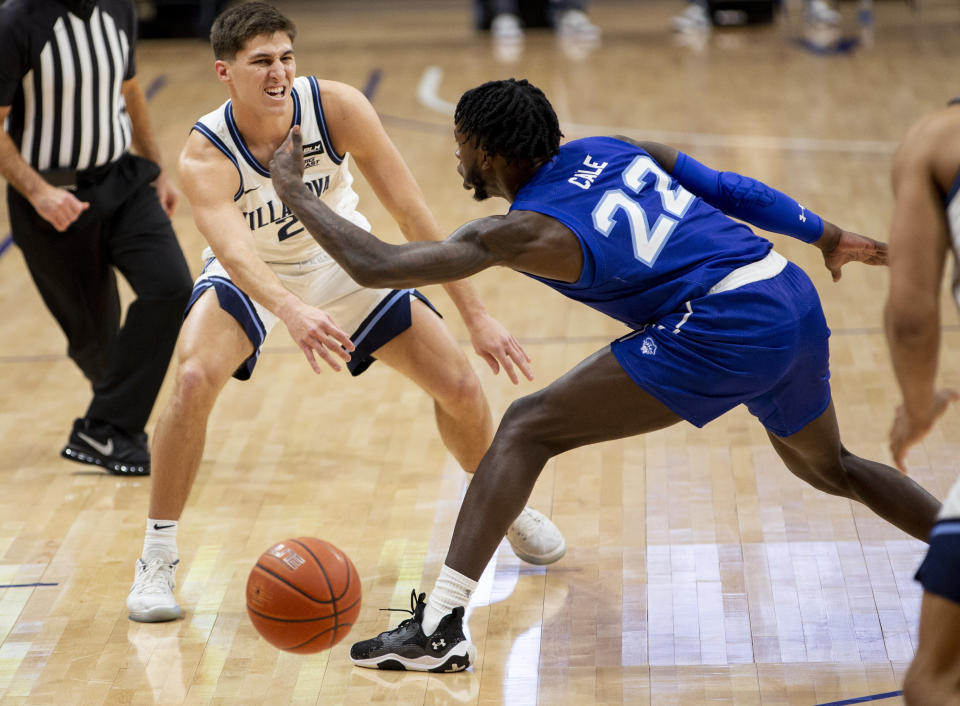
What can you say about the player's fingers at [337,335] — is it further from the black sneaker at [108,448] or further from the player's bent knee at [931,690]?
the black sneaker at [108,448]

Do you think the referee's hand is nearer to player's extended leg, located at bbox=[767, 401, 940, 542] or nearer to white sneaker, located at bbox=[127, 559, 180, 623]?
white sneaker, located at bbox=[127, 559, 180, 623]

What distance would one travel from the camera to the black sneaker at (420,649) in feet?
11.1

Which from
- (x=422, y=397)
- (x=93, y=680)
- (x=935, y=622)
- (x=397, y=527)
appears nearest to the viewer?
(x=935, y=622)

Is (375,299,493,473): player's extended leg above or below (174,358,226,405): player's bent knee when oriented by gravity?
below

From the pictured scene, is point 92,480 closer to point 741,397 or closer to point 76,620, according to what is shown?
point 76,620

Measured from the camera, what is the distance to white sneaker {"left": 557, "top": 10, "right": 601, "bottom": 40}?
14961 millimetres

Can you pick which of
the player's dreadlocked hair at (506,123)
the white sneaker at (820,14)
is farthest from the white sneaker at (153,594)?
the white sneaker at (820,14)

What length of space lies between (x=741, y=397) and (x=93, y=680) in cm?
188

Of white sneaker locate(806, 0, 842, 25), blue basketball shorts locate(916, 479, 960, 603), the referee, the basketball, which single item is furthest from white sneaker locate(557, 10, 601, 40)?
blue basketball shorts locate(916, 479, 960, 603)

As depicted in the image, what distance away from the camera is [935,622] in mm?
2291

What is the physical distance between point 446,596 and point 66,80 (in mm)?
2712

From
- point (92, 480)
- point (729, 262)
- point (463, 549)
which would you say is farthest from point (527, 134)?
point (92, 480)

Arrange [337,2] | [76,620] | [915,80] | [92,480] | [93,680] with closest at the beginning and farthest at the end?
[93,680] → [76,620] → [92,480] → [915,80] → [337,2]

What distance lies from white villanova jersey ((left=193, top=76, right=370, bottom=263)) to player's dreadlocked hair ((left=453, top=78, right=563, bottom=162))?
0.73m
